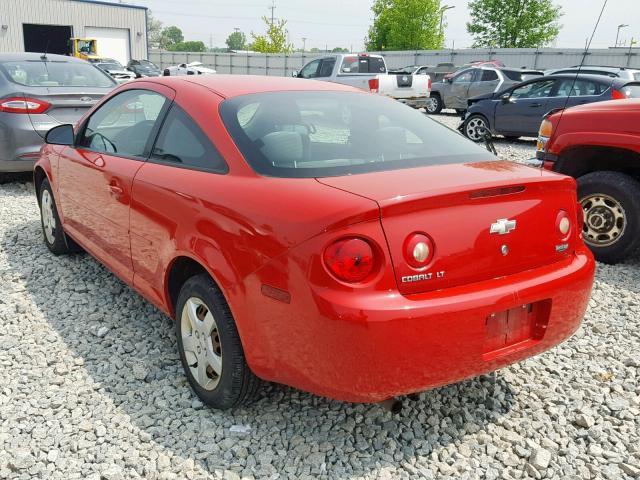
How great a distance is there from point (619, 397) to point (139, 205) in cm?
274

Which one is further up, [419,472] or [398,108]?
[398,108]

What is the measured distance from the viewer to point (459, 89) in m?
18.8

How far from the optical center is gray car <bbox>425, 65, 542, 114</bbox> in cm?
1780

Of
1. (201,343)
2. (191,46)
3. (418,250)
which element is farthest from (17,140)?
(191,46)

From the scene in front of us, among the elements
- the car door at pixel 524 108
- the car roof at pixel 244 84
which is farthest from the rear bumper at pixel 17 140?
the car door at pixel 524 108

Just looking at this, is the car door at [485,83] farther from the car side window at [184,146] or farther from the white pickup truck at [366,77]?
the car side window at [184,146]

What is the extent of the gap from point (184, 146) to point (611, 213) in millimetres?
3676

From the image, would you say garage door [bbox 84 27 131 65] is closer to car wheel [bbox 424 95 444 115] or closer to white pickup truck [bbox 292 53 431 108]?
car wheel [bbox 424 95 444 115]

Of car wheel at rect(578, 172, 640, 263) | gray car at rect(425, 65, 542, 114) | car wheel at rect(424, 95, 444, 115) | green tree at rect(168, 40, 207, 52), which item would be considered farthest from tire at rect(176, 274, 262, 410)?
green tree at rect(168, 40, 207, 52)

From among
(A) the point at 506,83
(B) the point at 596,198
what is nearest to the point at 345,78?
(A) the point at 506,83

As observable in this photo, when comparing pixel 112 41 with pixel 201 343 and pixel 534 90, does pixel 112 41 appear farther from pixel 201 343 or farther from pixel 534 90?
pixel 201 343

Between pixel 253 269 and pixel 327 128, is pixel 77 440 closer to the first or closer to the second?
pixel 253 269

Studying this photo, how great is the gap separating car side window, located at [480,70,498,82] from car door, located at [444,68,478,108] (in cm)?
36

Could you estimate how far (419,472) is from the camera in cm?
250
